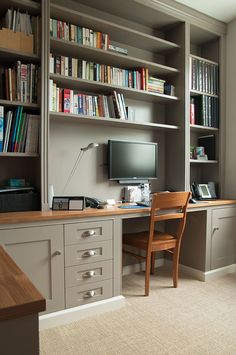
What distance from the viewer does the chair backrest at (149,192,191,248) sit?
2344 millimetres

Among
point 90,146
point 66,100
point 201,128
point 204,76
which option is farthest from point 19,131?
point 204,76

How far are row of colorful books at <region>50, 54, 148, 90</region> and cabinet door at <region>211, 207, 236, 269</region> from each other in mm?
1532

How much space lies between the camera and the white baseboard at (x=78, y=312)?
6.36ft

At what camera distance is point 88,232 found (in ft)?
6.86

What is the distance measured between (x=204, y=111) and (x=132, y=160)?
106 cm

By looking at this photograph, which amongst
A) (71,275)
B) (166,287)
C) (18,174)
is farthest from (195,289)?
(18,174)

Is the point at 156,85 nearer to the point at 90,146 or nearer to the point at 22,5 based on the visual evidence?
the point at 90,146

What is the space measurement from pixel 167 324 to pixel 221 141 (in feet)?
7.03

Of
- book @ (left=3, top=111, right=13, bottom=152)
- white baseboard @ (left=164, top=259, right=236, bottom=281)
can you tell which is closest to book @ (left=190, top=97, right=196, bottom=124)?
white baseboard @ (left=164, top=259, right=236, bottom=281)

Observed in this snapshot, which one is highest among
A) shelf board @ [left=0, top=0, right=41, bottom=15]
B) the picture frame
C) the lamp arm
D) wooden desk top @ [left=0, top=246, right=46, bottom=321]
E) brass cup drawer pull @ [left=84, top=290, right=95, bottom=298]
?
shelf board @ [left=0, top=0, right=41, bottom=15]

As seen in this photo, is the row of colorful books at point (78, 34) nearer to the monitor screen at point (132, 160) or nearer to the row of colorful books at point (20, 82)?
the row of colorful books at point (20, 82)

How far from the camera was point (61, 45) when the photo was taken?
2.30 m

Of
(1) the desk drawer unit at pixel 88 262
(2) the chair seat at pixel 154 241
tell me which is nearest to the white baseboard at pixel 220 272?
(2) the chair seat at pixel 154 241

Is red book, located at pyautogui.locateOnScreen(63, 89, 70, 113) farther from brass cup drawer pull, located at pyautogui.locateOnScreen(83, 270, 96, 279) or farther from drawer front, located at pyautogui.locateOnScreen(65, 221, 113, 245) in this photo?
brass cup drawer pull, located at pyautogui.locateOnScreen(83, 270, 96, 279)
